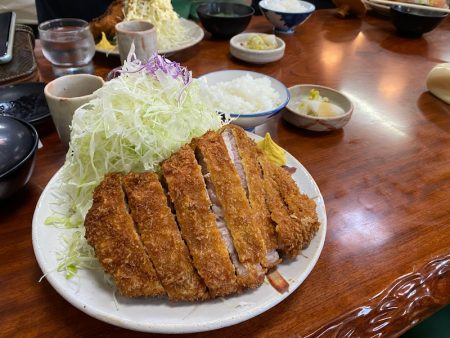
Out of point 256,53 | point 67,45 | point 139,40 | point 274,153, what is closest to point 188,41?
point 256,53

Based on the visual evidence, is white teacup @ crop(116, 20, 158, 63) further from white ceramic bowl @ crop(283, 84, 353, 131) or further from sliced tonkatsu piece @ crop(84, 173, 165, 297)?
sliced tonkatsu piece @ crop(84, 173, 165, 297)

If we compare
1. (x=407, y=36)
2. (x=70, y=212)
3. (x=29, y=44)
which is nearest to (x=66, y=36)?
(x=29, y=44)

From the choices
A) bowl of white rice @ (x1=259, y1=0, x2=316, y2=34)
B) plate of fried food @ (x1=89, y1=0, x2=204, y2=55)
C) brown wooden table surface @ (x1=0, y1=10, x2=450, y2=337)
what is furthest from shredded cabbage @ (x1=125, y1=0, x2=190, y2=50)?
bowl of white rice @ (x1=259, y1=0, x2=316, y2=34)

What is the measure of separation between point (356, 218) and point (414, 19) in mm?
2846

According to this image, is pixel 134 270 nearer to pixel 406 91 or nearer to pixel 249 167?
pixel 249 167

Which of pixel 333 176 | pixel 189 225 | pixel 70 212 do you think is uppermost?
pixel 189 225

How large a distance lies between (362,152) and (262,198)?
1046mm

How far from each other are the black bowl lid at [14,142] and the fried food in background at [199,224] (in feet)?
1.54

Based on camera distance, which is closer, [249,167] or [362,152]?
[249,167]

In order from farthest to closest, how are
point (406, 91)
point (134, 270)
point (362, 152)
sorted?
point (406, 91), point (362, 152), point (134, 270)

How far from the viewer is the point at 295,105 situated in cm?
227

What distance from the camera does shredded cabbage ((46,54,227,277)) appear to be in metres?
1.36

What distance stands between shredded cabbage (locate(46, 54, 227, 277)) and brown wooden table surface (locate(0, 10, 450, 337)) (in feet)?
0.94

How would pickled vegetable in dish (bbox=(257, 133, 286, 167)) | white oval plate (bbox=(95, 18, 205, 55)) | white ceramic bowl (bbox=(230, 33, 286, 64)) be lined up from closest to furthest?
Answer: 1. pickled vegetable in dish (bbox=(257, 133, 286, 167))
2. white oval plate (bbox=(95, 18, 205, 55))
3. white ceramic bowl (bbox=(230, 33, 286, 64))
